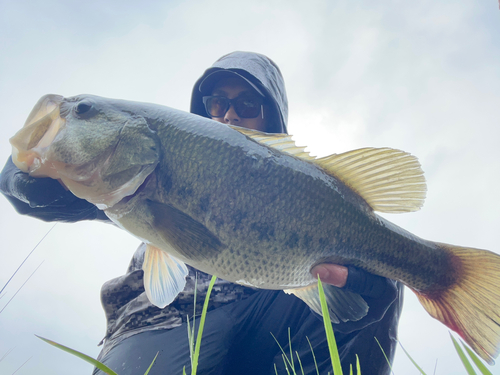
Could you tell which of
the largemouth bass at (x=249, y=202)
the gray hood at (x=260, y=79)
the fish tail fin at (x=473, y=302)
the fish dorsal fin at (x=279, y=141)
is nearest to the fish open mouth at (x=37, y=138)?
the largemouth bass at (x=249, y=202)

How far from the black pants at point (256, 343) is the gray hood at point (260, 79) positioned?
1.78m

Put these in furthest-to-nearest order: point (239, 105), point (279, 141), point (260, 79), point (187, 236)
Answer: point (239, 105)
point (260, 79)
point (279, 141)
point (187, 236)

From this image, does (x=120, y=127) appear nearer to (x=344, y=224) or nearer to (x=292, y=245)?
(x=292, y=245)

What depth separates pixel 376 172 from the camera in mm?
1635

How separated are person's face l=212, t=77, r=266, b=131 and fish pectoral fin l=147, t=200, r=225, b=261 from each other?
1907 mm

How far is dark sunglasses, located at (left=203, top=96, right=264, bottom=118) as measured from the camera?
3088mm

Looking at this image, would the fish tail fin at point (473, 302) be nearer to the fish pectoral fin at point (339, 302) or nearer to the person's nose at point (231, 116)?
the fish pectoral fin at point (339, 302)

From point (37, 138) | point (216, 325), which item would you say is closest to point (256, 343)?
point (216, 325)

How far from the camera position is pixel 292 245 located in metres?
1.44

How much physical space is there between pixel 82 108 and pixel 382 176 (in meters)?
1.63

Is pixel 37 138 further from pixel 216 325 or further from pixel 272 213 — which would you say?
pixel 216 325

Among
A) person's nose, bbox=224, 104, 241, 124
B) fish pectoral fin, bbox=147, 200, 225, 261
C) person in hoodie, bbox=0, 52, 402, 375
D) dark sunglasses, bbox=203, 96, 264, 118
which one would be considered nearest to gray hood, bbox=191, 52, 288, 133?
dark sunglasses, bbox=203, 96, 264, 118

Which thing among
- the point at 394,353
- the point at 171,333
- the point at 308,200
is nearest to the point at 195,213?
the point at 308,200

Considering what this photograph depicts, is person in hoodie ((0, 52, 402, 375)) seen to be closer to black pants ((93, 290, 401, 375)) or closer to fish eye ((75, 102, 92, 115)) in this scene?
black pants ((93, 290, 401, 375))
